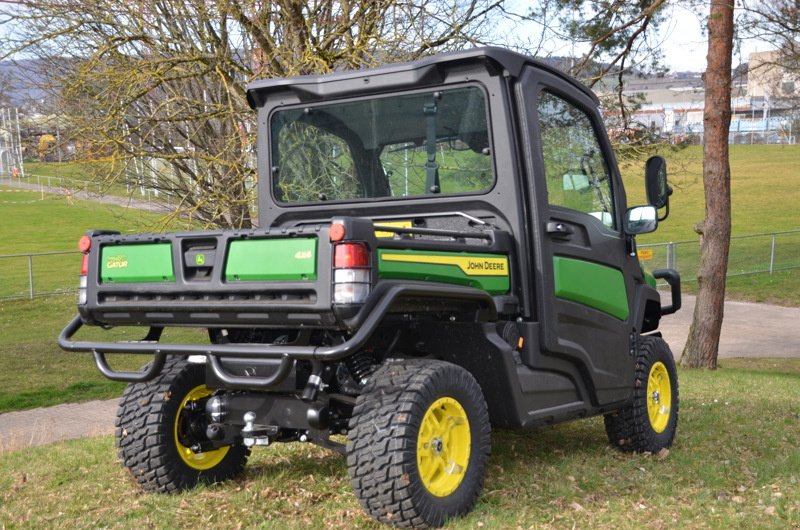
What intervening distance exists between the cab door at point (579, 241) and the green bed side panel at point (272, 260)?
156cm

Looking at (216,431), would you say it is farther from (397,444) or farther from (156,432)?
(397,444)

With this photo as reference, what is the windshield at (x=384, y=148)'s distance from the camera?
552 cm

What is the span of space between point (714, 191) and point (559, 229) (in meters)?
9.70

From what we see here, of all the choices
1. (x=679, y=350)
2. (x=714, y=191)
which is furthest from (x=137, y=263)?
(x=679, y=350)

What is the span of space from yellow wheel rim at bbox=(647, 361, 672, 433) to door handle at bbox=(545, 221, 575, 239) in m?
1.49

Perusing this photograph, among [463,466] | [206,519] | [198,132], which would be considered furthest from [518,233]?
[198,132]

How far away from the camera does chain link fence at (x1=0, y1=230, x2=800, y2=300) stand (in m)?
26.5

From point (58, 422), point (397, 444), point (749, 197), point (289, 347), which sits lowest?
point (749, 197)

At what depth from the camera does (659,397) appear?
693cm

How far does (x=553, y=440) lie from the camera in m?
6.94

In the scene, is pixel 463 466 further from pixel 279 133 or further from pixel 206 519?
pixel 279 133

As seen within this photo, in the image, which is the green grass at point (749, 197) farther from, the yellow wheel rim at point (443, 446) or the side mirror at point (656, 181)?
the yellow wheel rim at point (443, 446)

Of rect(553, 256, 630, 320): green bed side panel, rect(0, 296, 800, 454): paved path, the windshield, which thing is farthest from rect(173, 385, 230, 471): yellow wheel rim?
rect(0, 296, 800, 454): paved path

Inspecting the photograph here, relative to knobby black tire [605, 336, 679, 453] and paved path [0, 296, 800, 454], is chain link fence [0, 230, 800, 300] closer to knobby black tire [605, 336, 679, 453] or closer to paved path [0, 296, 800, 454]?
paved path [0, 296, 800, 454]
